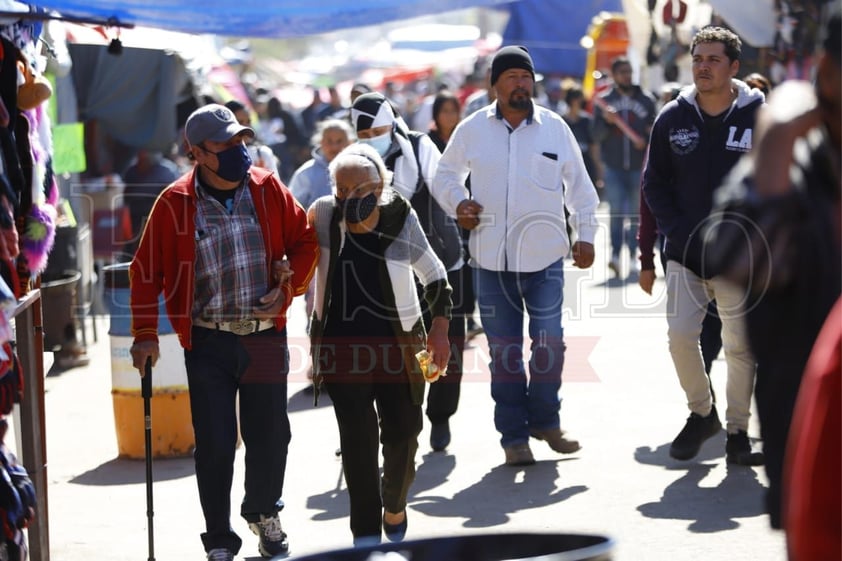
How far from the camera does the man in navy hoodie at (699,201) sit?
25.1ft

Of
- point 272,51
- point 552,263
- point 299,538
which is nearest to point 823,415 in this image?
point 299,538

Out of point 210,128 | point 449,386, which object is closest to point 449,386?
point 449,386

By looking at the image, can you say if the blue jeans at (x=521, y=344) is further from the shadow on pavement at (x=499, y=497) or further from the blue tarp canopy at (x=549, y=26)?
the blue tarp canopy at (x=549, y=26)

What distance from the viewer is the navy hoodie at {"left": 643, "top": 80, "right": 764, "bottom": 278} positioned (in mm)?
7629

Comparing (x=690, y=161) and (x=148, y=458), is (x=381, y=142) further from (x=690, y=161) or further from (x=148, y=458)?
(x=148, y=458)

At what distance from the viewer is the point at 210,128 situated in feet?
21.2

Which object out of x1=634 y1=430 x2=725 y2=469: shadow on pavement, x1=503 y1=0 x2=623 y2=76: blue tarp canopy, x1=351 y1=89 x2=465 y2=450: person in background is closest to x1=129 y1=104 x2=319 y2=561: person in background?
x1=351 y1=89 x2=465 y2=450: person in background

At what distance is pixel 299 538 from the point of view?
23.4 feet

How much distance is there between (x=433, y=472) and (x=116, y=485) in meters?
1.86

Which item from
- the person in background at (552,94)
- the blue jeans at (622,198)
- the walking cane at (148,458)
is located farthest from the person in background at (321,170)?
the person in background at (552,94)

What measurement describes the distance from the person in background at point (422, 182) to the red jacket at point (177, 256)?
2176mm

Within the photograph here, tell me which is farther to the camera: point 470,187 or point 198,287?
point 470,187

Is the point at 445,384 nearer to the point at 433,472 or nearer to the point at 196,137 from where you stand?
the point at 433,472

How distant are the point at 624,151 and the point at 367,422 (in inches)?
428
